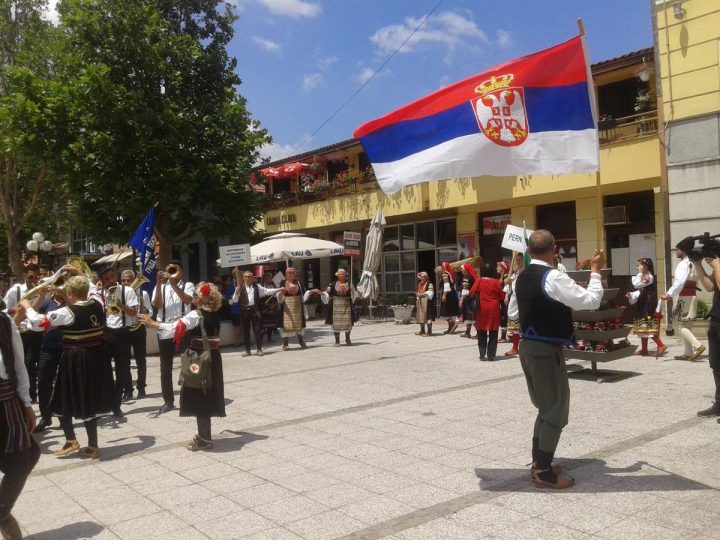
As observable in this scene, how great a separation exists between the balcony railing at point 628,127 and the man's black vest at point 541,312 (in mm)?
11394

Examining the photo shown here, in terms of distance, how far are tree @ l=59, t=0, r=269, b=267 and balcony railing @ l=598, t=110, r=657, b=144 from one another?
8394 millimetres

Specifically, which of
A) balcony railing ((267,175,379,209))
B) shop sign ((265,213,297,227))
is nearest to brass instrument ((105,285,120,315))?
balcony railing ((267,175,379,209))

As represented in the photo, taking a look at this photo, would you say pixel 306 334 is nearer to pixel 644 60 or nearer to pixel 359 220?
pixel 359 220

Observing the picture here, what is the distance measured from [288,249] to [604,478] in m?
13.6

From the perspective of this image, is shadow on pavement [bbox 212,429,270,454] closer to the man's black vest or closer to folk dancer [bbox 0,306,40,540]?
folk dancer [bbox 0,306,40,540]

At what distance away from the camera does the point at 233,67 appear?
1691cm

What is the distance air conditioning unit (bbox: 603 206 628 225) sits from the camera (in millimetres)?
16281

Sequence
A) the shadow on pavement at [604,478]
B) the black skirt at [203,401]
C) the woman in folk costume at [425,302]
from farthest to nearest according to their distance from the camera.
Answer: the woman in folk costume at [425,302] < the black skirt at [203,401] < the shadow on pavement at [604,478]

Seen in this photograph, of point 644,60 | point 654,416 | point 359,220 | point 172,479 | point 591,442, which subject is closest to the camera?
point 172,479

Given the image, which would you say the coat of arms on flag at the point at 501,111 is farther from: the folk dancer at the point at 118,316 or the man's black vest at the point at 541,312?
the folk dancer at the point at 118,316

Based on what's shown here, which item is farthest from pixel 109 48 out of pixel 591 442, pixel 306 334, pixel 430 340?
pixel 591 442

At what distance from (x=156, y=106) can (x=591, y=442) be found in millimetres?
12983

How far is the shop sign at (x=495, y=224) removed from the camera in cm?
1946

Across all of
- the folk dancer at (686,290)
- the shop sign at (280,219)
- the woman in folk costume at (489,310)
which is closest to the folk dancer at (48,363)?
the woman in folk costume at (489,310)
